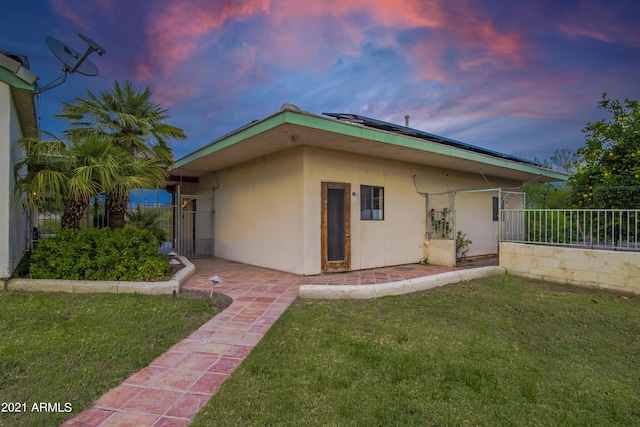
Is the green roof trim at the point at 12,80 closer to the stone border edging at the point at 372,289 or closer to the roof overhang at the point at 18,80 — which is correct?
the roof overhang at the point at 18,80

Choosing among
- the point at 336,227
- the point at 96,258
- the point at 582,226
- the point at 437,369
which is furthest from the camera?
the point at 336,227

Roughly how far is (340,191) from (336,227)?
882 mm

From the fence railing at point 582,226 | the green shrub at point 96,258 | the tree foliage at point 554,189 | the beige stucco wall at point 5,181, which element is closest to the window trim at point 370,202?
the fence railing at point 582,226

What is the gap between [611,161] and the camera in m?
7.66

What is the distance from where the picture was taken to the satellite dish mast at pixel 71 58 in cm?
673

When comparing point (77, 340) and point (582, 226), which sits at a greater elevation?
point (582, 226)

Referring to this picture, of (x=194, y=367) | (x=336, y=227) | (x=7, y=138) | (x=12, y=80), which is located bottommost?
(x=194, y=367)

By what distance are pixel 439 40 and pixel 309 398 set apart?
392 inches

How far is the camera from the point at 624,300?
5602 millimetres

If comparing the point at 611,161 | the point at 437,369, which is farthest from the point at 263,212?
the point at 611,161

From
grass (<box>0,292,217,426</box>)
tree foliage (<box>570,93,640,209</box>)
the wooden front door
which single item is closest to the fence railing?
tree foliage (<box>570,93,640,209</box>)

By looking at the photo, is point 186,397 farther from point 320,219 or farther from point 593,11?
point 593,11

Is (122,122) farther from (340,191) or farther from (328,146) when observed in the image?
(340,191)

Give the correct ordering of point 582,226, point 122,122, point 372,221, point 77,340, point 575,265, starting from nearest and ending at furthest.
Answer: point 77,340 < point 575,265 < point 582,226 < point 122,122 < point 372,221
